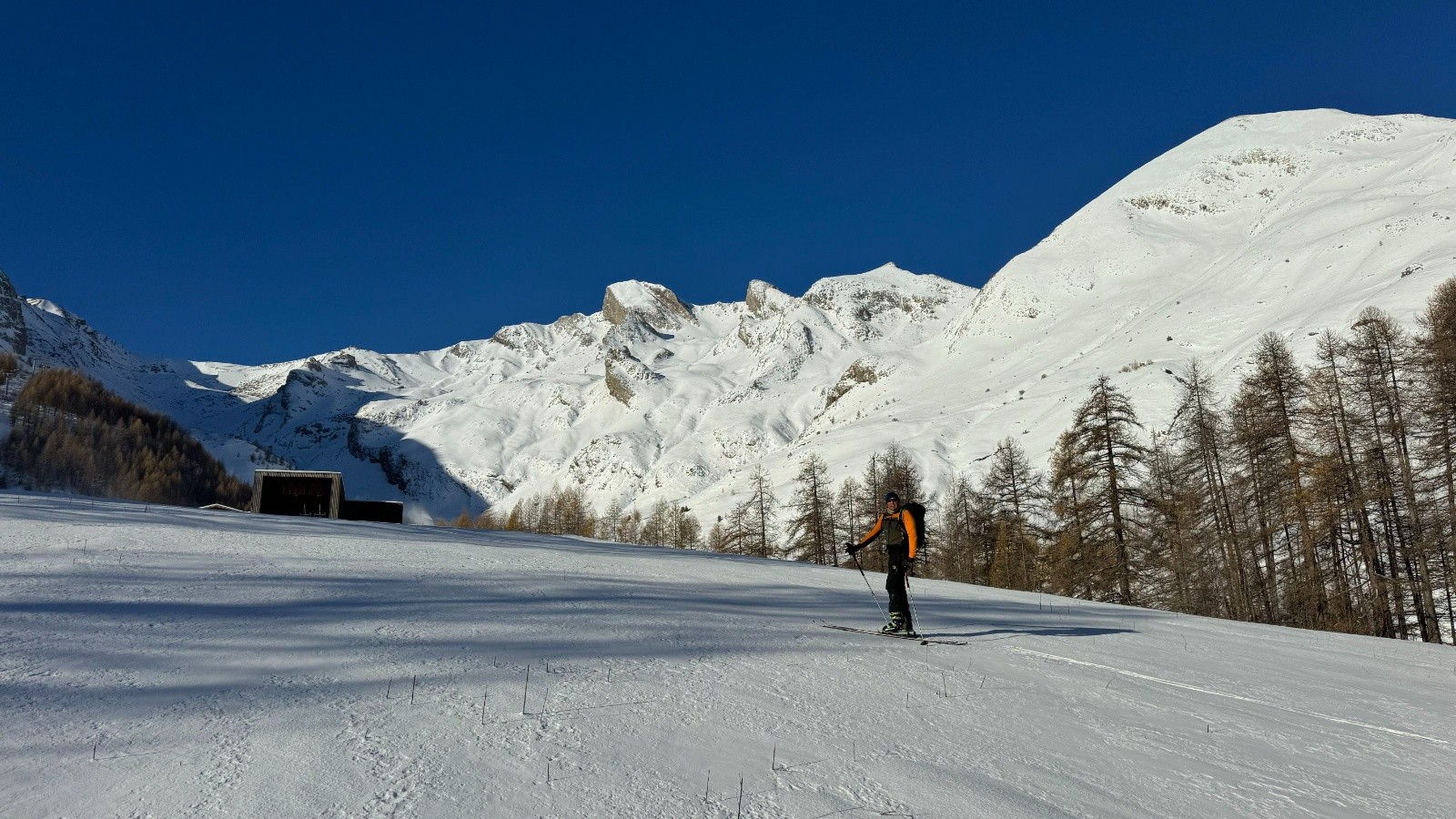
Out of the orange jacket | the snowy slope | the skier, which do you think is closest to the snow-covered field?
the skier

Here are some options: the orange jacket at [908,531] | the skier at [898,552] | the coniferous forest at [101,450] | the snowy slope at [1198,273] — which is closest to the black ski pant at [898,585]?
the skier at [898,552]

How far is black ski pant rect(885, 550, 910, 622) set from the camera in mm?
9883

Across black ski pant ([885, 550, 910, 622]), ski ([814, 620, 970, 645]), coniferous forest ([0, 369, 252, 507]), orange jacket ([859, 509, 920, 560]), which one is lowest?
ski ([814, 620, 970, 645])

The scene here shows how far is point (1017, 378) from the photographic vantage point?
9169cm

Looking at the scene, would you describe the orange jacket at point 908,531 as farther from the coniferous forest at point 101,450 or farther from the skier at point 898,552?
the coniferous forest at point 101,450

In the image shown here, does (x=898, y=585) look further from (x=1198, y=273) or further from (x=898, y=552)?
(x=1198, y=273)

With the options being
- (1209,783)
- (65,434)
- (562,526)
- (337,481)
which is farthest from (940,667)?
(65,434)

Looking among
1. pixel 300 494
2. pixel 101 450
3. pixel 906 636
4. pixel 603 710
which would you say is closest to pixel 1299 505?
pixel 906 636

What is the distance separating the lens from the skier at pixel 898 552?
9875mm

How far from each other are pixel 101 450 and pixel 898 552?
143005 mm

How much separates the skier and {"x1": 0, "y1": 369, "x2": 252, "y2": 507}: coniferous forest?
11920 centimetres

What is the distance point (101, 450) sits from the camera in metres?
114

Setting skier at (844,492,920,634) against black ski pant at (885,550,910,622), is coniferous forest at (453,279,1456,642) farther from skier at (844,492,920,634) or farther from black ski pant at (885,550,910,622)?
black ski pant at (885,550,910,622)

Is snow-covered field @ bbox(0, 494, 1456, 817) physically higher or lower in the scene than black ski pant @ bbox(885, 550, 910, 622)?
lower
